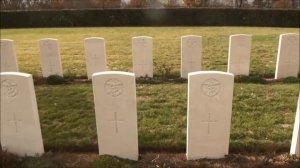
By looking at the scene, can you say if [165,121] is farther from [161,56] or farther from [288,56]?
[161,56]

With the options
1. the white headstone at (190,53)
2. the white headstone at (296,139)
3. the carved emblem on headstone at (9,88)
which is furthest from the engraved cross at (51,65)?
the white headstone at (296,139)

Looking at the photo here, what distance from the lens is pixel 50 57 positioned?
28.5 feet

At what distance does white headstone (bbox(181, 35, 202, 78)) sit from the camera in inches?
323

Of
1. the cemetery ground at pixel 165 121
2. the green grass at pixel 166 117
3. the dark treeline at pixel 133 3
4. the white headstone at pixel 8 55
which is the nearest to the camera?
Answer: the cemetery ground at pixel 165 121

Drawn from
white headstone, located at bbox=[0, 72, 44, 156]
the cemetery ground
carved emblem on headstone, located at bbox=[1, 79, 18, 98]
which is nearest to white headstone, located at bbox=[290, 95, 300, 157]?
the cemetery ground

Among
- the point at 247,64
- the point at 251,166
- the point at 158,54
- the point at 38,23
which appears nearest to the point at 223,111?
the point at 251,166

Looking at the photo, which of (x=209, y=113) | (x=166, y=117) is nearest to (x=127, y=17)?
(x=166, y=117)

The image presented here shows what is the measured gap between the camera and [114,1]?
109 feet

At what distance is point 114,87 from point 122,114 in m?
0.39

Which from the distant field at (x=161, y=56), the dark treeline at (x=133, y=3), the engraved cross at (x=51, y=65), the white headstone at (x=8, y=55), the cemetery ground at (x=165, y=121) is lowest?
the cemetery ground at (x=165, y=121)

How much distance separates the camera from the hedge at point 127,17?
23.9m

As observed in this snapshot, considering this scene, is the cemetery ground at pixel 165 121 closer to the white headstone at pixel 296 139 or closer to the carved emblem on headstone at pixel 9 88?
the white headstone at pixel 296 139

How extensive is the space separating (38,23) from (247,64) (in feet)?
65.8

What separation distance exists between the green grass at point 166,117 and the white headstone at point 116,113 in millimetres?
470
